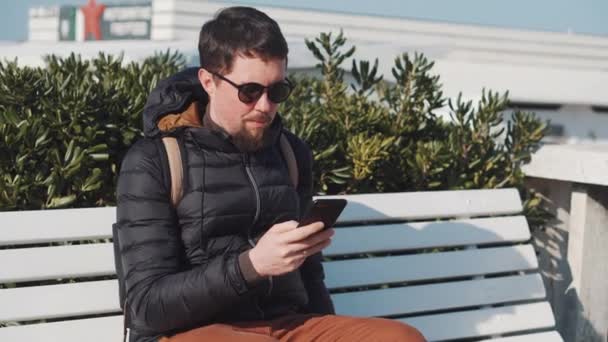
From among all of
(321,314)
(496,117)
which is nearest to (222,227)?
(321,314)

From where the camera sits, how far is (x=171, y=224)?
3242mm

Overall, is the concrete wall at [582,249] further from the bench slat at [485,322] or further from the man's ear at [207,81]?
the man's ear at [207,81]

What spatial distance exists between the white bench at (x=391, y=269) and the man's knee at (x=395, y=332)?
2.79 ft

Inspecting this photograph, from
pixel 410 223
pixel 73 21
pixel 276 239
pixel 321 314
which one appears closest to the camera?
pixel 276 239

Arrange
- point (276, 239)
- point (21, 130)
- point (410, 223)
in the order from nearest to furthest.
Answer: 1. point (276, 239)
2. point (21, 130)
3. point (410, 223)

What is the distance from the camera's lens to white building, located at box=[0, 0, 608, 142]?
23603 millimetres

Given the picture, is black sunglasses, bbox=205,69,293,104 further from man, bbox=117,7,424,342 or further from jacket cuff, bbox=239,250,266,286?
jacket cuff, bbox=239,250,266,286

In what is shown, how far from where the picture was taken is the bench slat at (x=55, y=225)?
3582mm

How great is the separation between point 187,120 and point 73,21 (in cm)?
4820

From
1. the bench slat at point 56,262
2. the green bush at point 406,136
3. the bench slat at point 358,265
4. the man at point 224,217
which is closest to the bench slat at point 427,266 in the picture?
the bench slat at point 358,265

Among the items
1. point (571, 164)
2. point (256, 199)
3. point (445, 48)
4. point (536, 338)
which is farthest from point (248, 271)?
point (445, 48)

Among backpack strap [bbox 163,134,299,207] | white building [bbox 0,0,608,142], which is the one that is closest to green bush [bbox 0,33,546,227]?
backpack strap [bbox 163,134,299,207]

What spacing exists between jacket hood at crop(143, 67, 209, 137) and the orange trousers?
2.17ft

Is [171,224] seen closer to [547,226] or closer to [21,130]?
[21,130]
